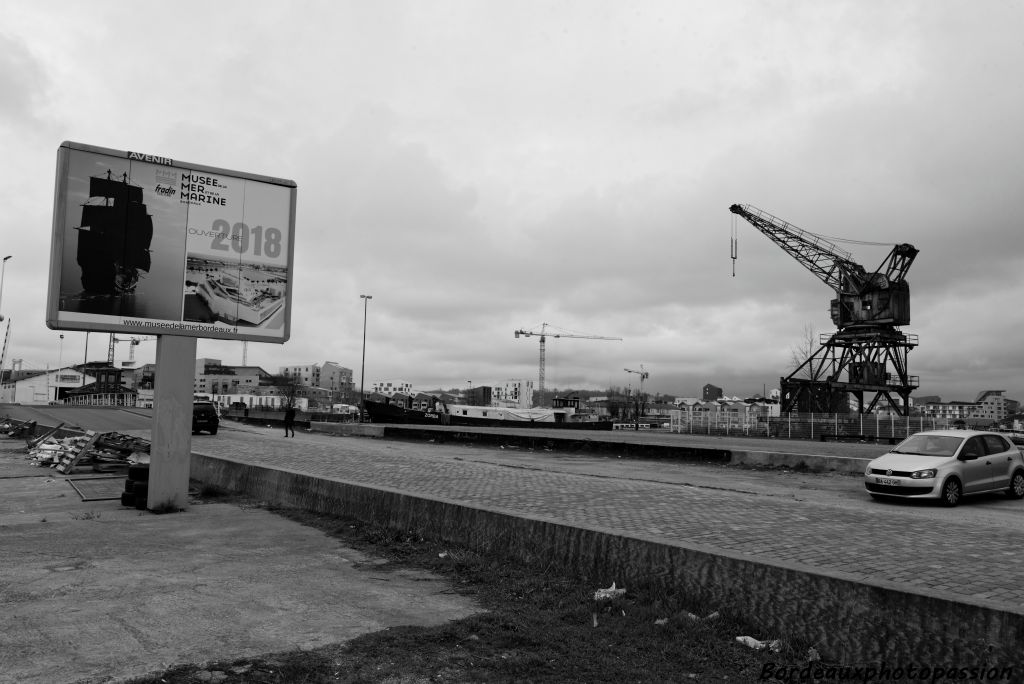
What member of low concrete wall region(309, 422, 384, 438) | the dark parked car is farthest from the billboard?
low concrete wall region(309, 422, 384, 438)

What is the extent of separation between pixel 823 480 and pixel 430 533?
11.9 metres

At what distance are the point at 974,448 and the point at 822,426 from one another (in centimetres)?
3229

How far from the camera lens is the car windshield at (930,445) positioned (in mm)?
13223

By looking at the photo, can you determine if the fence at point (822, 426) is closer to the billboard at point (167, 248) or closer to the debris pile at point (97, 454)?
the debris pile at point (97, 454)

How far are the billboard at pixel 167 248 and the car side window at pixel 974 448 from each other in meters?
12.2

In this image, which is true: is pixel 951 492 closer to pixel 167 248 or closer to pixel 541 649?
pixel 541 649

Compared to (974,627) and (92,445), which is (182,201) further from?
(974,627)

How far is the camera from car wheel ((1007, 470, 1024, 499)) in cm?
1384

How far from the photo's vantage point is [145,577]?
22.1ft

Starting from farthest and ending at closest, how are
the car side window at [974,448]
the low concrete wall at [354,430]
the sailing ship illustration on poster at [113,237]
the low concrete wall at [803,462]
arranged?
the low concrete wall at [354,430] → the low concrete wall at [803,462] → the car side window at [974,448] → the sailing ship illustration on poster at [113,237]

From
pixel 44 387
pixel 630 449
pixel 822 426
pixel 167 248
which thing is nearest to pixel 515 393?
pixel 44 387

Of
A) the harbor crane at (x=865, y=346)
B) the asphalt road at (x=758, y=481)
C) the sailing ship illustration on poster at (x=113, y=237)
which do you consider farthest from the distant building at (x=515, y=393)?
the sailing ship illustration on poster at (x=113, y=237)

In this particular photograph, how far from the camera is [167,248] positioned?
1056cm

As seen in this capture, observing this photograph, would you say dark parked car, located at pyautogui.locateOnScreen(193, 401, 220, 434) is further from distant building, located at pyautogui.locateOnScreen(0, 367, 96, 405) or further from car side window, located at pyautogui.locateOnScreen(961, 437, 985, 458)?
distant building, located at pyautogui.locateOnScreen(0, 367, 96, 405)
